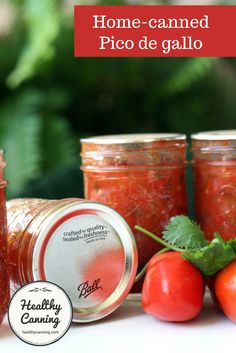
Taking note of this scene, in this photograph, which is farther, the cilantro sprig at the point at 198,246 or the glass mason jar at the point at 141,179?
the glass mason jar at the point at 141,179

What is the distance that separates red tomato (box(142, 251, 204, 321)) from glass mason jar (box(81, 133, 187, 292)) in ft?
0.44

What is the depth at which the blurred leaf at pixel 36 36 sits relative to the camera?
7.52 feet

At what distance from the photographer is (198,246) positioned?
0.98m

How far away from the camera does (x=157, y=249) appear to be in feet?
3.67

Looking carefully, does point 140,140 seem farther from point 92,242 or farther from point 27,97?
point 27,97

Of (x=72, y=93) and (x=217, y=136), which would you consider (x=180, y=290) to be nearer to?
(x=217, y=136)

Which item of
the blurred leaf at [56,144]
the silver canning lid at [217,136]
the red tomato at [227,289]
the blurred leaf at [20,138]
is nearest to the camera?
the red tomato at [227,289]

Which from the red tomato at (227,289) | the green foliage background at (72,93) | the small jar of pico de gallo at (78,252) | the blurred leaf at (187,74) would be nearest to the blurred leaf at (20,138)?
the green foliage background at (72,93)

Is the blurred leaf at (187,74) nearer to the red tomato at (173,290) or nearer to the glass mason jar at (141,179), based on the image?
the glass mason jar at (141,179)

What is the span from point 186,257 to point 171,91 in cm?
166

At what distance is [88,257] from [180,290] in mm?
144

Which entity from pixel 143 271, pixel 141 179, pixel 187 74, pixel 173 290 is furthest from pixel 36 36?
pixel 173 290

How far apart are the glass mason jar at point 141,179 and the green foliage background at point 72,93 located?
1.14 metres

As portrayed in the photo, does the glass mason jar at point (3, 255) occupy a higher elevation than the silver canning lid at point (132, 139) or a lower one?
lower
